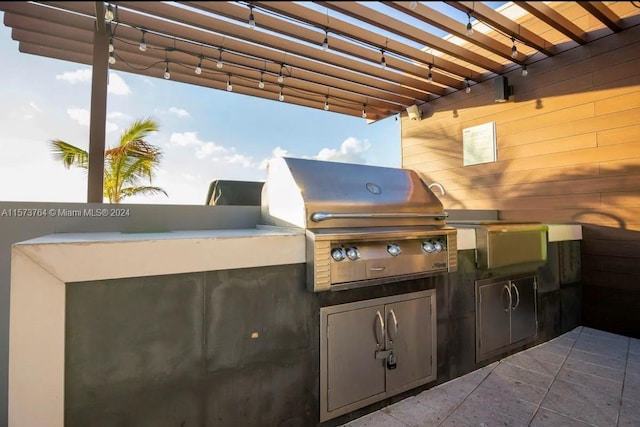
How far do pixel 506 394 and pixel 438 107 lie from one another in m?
4.06

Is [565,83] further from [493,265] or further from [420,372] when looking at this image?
[420,372]

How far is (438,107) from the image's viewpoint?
5055mm

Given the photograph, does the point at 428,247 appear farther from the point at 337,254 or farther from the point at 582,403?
the point at 582,403

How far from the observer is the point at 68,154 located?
3.55m

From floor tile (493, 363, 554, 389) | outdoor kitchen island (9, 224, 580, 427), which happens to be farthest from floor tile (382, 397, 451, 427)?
floor tile (493, 363, 554, 389)

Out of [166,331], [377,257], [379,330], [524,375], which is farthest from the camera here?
[524,375]

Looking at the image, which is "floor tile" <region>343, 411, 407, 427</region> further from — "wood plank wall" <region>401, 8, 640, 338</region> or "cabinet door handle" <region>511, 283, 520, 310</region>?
"wood plank wall" <region>401, 8, 640, 338</region>

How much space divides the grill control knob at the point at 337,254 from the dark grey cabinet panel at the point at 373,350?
309 mm

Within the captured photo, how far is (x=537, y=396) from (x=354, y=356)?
4.29 feet

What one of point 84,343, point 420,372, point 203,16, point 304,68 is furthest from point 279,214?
point 304,68

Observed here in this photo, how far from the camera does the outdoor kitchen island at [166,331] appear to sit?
4.02 ft

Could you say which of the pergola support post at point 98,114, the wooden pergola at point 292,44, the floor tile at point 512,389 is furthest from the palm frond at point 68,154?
the floor tile at point 512,389

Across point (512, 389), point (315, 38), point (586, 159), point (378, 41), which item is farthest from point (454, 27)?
point (512, 389)

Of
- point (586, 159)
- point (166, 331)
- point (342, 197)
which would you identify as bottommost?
point (166, 331)
